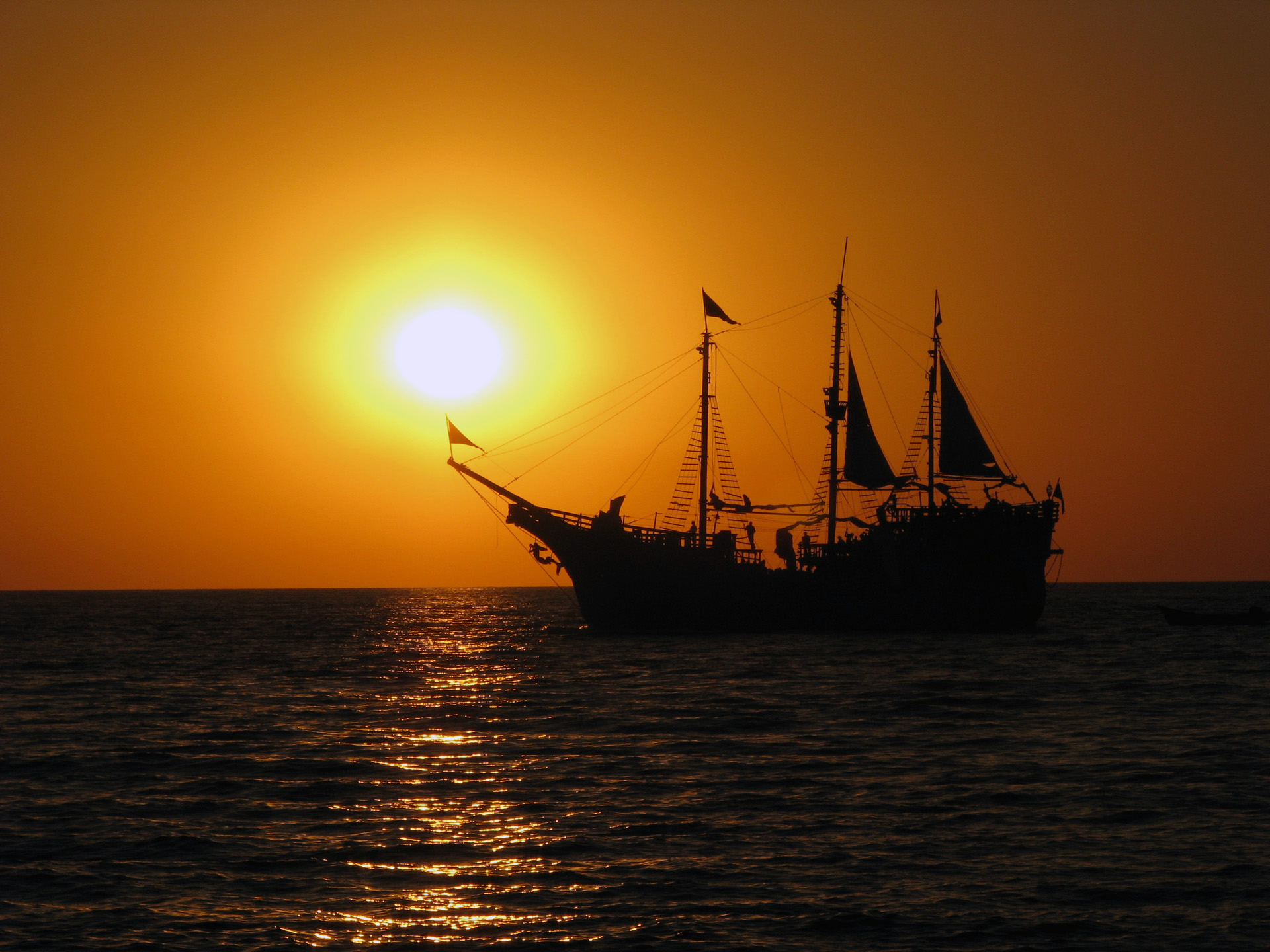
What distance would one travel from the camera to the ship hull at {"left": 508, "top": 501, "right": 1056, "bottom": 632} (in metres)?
70.1

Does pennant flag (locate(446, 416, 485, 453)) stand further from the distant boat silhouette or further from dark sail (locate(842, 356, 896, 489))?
the distant boat silhouette

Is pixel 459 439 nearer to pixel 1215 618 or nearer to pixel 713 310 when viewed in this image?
pixel 713 310

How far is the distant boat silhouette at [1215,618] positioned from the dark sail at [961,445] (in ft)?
60.9

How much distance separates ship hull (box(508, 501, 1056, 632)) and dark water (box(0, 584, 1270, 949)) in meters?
25.7

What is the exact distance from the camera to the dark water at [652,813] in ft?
48.4

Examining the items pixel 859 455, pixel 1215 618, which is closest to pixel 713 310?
pixel 859 455

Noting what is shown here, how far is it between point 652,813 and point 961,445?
61.2 metres

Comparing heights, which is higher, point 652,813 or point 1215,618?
point 1215,618

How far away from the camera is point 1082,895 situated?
1551 centimetres

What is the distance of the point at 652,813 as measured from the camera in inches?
798

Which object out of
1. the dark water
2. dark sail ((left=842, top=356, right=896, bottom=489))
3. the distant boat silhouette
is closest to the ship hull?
dark sail ((left=842, top=356, right=896, bottom=489))

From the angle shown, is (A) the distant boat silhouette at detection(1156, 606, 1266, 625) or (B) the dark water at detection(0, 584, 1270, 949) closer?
(B) the dark water at detection(0, 584, 1270, 949)

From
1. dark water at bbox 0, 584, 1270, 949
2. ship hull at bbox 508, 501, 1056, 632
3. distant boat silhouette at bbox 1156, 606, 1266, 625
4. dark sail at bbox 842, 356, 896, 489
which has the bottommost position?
dark water at bbox 0, 584, 1270, 949

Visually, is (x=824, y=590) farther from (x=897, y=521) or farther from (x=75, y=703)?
(x=75, y=703)
